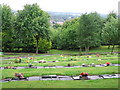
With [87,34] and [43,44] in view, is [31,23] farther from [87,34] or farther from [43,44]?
[87,34]

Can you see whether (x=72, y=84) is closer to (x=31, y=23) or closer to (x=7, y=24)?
(x=31, y=23)

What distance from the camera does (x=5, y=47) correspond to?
42.8 meters

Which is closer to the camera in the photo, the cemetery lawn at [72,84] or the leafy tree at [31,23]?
the cemetery lawn at [72,84]

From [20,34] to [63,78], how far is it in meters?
27.6

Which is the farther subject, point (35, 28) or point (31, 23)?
point (35, 28)

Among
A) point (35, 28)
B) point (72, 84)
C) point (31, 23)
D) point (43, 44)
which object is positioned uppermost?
point (31, 23)

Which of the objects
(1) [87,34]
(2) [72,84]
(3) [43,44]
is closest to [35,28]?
(3) [43,44]

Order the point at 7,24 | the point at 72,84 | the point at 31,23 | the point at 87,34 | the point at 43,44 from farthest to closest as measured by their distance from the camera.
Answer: the point at 43,44 < the point at 7,24 < the point at 31,23 < the point at 87,34 < the point at 72,84

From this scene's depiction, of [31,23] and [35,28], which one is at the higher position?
[31,23]

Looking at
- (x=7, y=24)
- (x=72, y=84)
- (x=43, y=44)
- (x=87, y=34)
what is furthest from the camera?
(x=43, y=44)

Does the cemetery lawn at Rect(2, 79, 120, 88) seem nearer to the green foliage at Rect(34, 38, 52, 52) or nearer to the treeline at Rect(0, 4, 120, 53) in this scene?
the treeline at Rect(0, 4, 120, 53)

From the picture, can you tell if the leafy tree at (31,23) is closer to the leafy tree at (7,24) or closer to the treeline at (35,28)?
the treeline at (35,28)

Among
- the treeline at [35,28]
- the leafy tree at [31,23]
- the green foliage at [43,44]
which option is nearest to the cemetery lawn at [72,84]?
the treeline at [35,28]

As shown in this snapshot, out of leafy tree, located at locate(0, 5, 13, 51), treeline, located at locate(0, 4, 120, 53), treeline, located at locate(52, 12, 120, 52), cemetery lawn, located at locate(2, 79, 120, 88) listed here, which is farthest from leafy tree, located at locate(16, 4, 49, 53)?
cemetery lawn, located at locate(2, 79, 120, 88)
